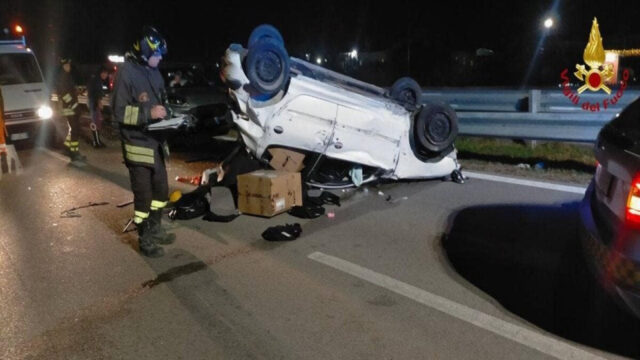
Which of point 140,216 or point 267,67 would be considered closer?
point 140,216

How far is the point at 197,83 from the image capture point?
13094 millimetres

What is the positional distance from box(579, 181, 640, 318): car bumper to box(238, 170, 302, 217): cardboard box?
3.05 m

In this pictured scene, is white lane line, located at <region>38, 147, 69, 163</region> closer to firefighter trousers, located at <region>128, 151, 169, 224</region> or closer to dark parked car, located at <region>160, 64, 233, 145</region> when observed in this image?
dark parked car, located at <region>160, 64, 233, 145</region>

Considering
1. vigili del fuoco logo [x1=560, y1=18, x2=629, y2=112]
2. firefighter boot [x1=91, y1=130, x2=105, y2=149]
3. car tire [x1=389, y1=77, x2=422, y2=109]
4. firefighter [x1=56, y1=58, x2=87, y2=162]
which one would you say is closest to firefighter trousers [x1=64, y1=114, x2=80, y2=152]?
firefighter [x1=56, y1=58, x2=87, y2=162]

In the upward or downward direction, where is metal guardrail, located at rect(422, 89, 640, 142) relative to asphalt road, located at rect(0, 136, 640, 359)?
upward

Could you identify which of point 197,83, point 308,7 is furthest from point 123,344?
point 308,7

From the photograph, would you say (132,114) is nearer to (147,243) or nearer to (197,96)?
(147,243)

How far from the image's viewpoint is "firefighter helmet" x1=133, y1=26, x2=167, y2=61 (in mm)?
4496

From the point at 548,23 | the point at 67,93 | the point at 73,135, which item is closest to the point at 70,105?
the point at 67,93

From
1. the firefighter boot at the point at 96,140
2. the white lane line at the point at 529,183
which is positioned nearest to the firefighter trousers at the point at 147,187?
the white lane line at the point at 529,183

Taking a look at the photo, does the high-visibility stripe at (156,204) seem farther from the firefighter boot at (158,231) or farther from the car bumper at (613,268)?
the car bumper at (613,268)

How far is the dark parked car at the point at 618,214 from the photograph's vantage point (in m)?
2.60

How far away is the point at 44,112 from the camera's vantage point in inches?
420

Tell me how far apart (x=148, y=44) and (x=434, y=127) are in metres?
3.40
